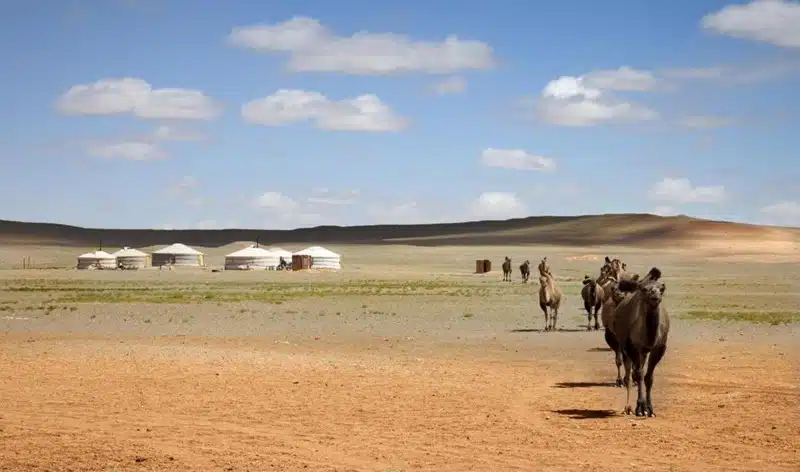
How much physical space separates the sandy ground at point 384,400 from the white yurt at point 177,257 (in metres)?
85.7

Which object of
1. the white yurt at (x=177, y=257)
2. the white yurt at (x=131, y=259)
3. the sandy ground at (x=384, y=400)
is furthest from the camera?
the white yurt at (x=177, y=257)

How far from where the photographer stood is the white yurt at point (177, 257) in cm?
11669

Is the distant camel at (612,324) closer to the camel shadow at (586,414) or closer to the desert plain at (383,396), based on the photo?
the desert plain at (383,396)

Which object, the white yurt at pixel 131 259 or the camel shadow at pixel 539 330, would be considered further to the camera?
the white yurt at pixel 131 259

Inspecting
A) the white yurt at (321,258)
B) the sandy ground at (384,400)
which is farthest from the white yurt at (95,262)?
the sandy ground at (384,400)

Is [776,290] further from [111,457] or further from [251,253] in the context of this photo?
[251,253]

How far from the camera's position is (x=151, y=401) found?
Result: 1554 cm

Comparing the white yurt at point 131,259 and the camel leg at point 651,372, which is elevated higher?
the white yurt at point 131,259

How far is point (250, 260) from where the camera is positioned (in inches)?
4146

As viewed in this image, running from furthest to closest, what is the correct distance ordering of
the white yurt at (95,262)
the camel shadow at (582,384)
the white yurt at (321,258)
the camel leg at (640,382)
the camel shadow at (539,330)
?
the white yurt at (95,262)
the white yurt at (321,258)
the camel shadow at (539,330)
the camel shadow at (582,384)
the camel leg at (640,382)

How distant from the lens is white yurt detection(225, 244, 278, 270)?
105m

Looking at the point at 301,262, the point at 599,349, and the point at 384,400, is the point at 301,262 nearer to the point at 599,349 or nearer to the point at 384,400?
the point at 599,349

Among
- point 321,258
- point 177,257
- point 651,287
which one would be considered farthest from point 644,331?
point 177,257

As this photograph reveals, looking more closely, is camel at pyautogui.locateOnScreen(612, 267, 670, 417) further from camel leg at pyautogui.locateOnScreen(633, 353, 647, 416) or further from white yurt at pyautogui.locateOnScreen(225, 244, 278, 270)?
white yurt at pyautogui.locateOnScreen(225, 244, 278, 270)
